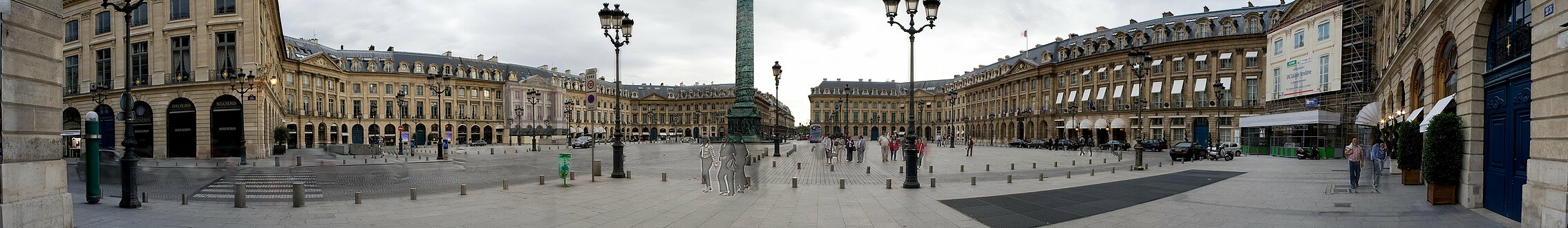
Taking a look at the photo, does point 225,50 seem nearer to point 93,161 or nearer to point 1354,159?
point 93,161

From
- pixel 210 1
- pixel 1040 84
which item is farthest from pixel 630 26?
pixel 1040 84

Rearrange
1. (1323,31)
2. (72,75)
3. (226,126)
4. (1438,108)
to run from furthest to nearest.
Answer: (1323,31)
(72,75)
(226,126)
(1438,108)

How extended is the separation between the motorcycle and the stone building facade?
774 inches

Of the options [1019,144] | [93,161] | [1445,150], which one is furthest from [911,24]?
[1019,144]

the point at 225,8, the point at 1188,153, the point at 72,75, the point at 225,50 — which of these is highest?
the point at 225,8

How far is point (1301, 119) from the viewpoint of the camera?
3569cm

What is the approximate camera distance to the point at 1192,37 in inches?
2343

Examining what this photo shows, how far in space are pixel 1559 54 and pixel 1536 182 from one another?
4.86ft

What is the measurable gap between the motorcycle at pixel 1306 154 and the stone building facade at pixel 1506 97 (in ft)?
64.5

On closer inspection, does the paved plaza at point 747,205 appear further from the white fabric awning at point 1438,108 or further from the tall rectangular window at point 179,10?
the tall rectangular window at point 179,10

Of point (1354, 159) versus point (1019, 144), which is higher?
point (1354, 159)

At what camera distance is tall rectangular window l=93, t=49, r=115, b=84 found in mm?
32406

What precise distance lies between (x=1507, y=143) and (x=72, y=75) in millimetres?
51524

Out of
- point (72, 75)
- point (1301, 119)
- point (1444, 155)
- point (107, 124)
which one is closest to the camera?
point (1444, 155)
